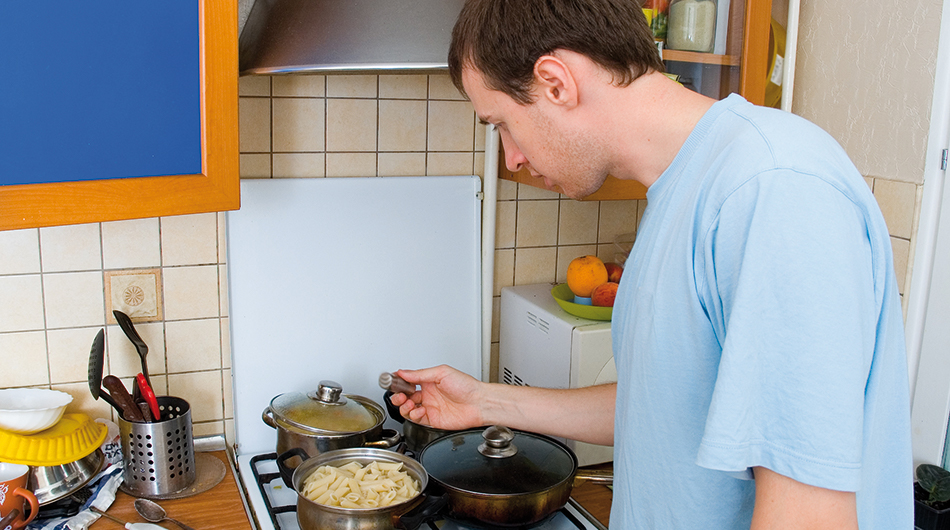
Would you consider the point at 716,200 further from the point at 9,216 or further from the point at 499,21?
the point at 9,216

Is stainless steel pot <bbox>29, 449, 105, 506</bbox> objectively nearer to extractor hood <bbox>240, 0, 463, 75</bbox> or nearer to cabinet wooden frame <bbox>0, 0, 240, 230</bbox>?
cabinet wooden frame <bbox>0, 0, 240, 230</bbox>

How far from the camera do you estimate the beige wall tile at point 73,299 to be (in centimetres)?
138

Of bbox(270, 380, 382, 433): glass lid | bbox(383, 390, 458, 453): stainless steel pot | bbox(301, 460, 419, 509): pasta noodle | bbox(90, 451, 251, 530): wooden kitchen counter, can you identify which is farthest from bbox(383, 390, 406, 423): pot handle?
bbox(90, 451, 251, 530): wooden kitchen counter

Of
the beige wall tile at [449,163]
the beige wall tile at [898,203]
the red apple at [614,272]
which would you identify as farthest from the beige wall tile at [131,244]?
the beige wall tile at [898,203]

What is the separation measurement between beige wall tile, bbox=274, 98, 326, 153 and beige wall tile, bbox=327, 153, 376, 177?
0.04m

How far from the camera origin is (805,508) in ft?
2.11

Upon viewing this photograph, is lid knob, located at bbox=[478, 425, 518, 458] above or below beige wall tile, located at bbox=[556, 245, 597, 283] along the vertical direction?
below

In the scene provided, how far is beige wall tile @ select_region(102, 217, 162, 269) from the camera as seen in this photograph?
1407 mm

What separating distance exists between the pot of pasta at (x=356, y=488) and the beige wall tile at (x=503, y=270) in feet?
1.80

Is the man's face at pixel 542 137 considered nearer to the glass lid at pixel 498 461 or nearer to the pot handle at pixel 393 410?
the glass lid at pixel 498 461

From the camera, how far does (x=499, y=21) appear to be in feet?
2.77

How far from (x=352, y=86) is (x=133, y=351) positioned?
659mm

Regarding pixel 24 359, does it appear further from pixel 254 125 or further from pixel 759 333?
pixel 759 333

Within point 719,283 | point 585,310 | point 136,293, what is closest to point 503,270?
point 585,310
